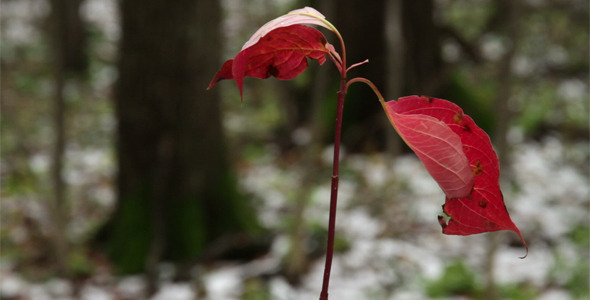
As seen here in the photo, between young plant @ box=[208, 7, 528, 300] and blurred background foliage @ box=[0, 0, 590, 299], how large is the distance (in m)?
2.53

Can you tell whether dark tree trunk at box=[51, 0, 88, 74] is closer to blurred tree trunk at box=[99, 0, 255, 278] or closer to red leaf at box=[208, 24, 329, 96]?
blurred tree trunk at box=[99, 0, 255, 278]

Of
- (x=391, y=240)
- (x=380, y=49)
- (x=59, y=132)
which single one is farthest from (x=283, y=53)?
(x=380, y=49)

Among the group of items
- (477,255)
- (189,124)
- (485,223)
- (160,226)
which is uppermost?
(485,223)

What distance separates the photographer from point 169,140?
12.3ft

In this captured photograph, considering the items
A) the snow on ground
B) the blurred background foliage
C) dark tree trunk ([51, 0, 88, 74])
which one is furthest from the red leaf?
dark tree trunk ([51, 0, 88, 74])

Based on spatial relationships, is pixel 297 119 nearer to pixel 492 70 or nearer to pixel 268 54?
pixel 492 70

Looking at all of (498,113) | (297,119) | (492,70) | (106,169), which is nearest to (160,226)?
(498,113)

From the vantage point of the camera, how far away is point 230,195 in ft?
13.5

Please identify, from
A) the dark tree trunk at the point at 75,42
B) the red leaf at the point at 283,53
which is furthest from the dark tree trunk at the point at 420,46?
the dark tree trunk at the point at 75,42

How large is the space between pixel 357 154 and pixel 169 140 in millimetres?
2370

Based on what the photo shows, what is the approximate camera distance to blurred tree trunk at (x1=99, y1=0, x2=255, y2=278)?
3607 millimetres

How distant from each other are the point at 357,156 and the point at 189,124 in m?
2.26

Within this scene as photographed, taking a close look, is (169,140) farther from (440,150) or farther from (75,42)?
(75,42)

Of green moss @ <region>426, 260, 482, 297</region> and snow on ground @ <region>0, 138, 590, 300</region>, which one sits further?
snow on ground @ <region>0, 138, 590, 300</region>
